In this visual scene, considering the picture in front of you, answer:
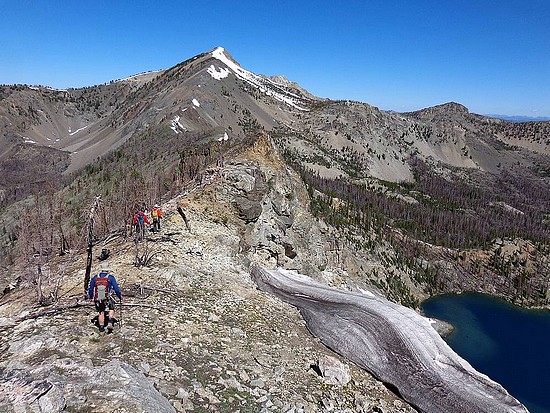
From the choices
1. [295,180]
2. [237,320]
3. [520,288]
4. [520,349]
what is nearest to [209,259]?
[237,320]

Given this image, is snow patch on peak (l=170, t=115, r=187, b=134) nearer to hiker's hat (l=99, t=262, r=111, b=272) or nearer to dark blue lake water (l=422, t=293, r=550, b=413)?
hiker's hat (l=99, t=262, r=111, b=272)

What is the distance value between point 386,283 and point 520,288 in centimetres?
4707

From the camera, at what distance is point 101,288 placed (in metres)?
12.3

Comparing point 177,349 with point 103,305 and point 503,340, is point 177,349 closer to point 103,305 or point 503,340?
point 103,305

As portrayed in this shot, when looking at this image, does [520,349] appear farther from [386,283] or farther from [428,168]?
[428,168]

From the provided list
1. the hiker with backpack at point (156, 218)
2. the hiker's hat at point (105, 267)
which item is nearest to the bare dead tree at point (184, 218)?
the hiker with backpack at point (156, 218)

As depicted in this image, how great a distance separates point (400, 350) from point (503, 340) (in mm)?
71481

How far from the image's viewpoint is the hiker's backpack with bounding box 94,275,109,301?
12211 millimetres

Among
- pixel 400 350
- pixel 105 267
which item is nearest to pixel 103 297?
pixel 105 267

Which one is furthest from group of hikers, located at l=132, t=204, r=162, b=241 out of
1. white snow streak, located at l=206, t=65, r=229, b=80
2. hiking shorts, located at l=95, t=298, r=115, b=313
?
white snow streak, located at l=206, t=65, r=229, b=80

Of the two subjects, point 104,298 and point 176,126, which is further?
point 176,126

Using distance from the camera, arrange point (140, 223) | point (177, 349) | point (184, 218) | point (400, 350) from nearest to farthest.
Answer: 1. point (177, 349)
2. point (400, 350)
3. point (140, 223)
4. point (184, 218)

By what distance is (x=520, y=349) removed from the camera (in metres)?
69.2

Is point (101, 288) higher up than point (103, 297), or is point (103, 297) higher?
point (101, 288)
